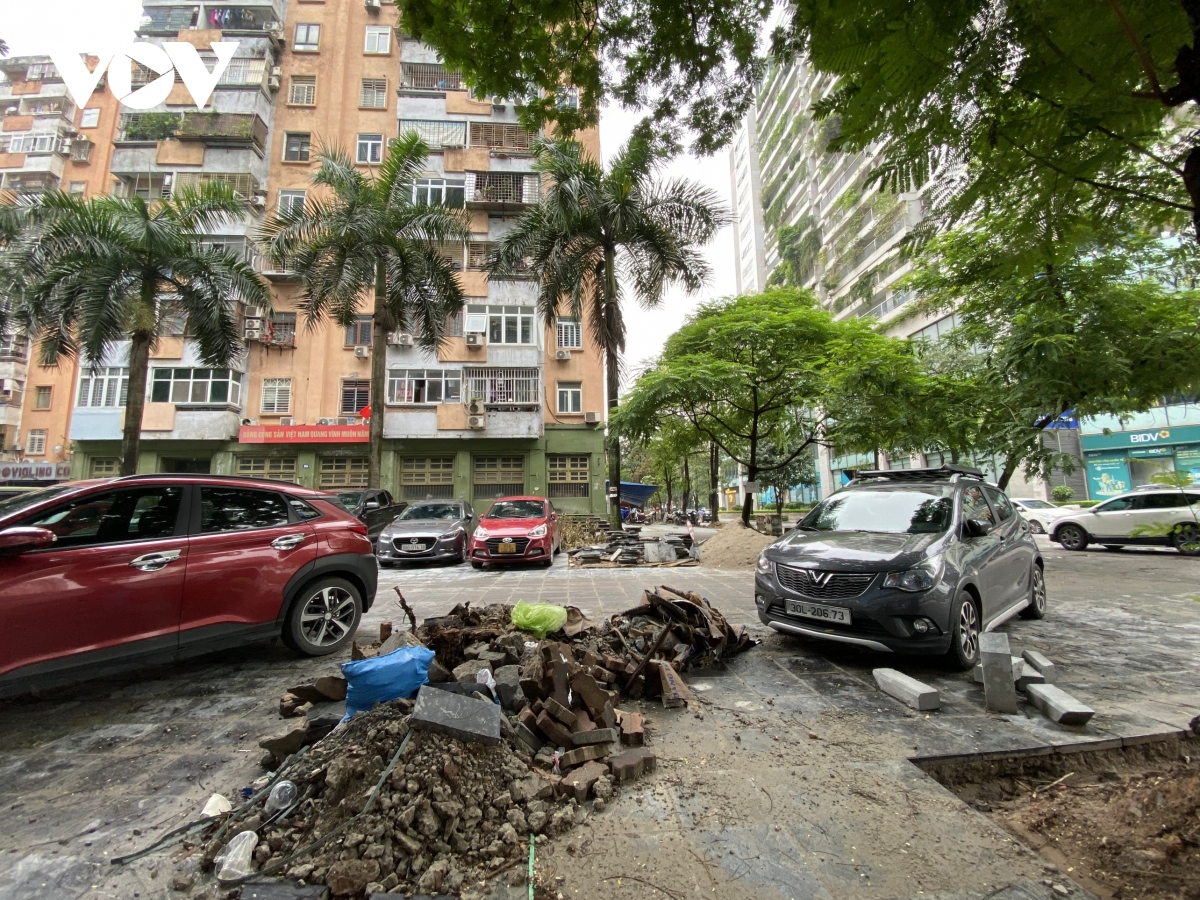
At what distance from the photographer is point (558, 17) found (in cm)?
324

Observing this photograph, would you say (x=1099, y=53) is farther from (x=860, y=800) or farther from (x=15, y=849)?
(x=15, y=849)

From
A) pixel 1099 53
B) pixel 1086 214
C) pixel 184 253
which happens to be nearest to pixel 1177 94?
pixel 1099 53

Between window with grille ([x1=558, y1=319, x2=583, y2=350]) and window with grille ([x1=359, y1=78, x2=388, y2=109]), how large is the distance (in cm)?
1326

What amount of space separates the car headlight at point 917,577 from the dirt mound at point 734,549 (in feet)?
24.2

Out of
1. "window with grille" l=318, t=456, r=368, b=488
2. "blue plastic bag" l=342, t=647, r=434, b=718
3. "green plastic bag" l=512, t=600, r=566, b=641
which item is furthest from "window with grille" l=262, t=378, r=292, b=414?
"blue plastic bag" l=342, t=647, r=434, b=718

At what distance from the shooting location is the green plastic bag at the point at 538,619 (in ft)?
13.8

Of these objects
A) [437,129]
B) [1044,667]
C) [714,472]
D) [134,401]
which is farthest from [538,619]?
[437,129]

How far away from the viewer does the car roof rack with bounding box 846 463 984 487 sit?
5.53m

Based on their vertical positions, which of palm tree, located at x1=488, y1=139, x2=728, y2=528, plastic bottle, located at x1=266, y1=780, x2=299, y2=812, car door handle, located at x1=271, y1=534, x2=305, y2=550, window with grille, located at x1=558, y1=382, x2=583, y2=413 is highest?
palm tree, located at x1=488, y1=139, x2=728, y2=528

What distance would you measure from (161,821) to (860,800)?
124 inches

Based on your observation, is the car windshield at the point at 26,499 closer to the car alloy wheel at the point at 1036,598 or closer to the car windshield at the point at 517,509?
the car windshield at the point at 517,509

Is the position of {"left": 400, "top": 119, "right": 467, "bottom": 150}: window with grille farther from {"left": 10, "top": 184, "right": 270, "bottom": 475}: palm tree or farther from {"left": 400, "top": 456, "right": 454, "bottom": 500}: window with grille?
{"left": 400, "top": 456, "right": 454, "bottom": 500}: window with grille

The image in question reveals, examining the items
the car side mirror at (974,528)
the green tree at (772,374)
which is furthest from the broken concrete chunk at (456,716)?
the green tree at (772,374)

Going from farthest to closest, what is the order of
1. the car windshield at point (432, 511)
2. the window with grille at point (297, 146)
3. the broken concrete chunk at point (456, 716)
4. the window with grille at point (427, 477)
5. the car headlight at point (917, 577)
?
the window with grille at point (297, 146), the window with grille at point (427, 477), the car windshield at point (432, 511), the car headlight at point (917, 577), the broken concrete chunk at point (456, 716)
